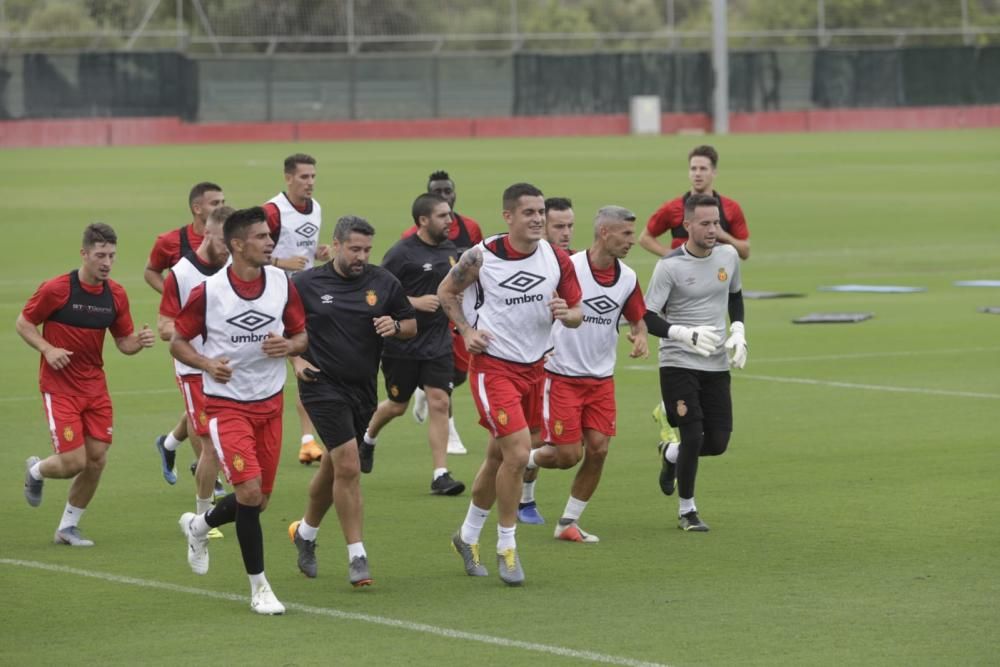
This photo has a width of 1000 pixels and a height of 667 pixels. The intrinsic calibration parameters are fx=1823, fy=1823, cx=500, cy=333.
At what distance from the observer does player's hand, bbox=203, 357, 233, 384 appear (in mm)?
9828

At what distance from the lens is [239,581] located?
10.8m

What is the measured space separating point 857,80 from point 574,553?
63418mm

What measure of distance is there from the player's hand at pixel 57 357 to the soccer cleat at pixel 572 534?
335 cm

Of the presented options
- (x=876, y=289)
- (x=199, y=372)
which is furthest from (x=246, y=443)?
(x=876, y=289)

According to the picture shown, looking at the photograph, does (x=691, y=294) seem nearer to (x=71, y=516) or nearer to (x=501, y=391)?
(x=501, y=391)

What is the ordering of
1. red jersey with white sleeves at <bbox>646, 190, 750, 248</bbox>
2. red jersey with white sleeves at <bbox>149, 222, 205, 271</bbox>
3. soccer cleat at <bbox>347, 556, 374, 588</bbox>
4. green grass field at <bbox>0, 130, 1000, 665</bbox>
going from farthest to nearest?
red jersey with white sleeves at <bbox>646, 190, 750, 248</bbox> < red jersey with white sleeves at <bbox>149, 222, 205, 271</bbox> < soccer cleat at <bbox>347, 556, 374, 588</bbox> < green grass field at <bbox>0, 130, 1000, 665</bbox>

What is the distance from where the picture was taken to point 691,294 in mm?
12281

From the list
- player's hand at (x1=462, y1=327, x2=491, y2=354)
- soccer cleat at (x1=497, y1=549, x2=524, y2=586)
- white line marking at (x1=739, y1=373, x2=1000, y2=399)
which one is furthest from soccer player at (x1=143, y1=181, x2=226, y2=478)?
white line marking at (x1=739, y1=373, x2=1000, y2=399)

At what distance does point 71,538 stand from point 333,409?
7.97ft

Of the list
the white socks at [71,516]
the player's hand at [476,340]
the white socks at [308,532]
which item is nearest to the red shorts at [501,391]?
the player's hand at [476,340]

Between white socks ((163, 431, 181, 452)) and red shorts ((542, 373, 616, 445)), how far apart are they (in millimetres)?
3579

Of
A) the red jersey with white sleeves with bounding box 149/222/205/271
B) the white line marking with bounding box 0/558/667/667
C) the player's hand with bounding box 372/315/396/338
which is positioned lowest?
the white line marking with bounding box 0/558/667/667

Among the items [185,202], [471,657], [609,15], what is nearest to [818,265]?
[185,202]

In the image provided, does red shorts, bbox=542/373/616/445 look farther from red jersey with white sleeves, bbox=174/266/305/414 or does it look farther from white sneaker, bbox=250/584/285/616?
white sneaker, bbox=250/584/285/616
